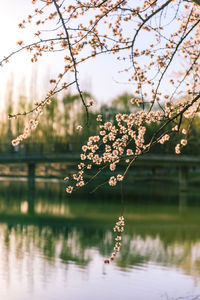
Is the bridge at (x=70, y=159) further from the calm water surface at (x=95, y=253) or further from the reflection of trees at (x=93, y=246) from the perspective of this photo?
the reflection of trees at (x=93, y=246)

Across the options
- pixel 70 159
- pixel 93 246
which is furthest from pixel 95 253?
pixel 70 159

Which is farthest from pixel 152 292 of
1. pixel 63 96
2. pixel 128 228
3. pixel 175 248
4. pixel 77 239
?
pixel 63 96

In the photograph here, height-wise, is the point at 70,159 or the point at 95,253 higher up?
the point at 70,159

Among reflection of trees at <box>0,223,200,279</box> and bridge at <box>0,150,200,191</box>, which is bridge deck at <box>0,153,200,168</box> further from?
reflection of trees at <box>0,223,200,279</box>

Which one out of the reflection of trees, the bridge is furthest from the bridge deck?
the reflection of trees

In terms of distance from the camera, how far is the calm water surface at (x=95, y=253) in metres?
12.7

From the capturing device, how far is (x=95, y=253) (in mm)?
17938

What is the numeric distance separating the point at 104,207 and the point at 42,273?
2061 cm

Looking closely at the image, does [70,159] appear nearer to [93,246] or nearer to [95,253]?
[93,246]

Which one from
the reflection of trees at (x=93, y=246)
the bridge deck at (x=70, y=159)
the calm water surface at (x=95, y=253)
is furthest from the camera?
the bridge deck at (x=70, y=159)

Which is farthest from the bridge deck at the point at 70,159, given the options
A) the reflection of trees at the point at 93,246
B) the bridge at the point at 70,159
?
the reflection of trees at the point at 93,246

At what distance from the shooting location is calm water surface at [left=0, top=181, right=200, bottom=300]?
1270 centimetres

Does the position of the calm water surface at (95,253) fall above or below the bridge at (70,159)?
below

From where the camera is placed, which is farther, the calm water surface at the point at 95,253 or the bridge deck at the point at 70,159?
the bridge deck at the point at 70,159
